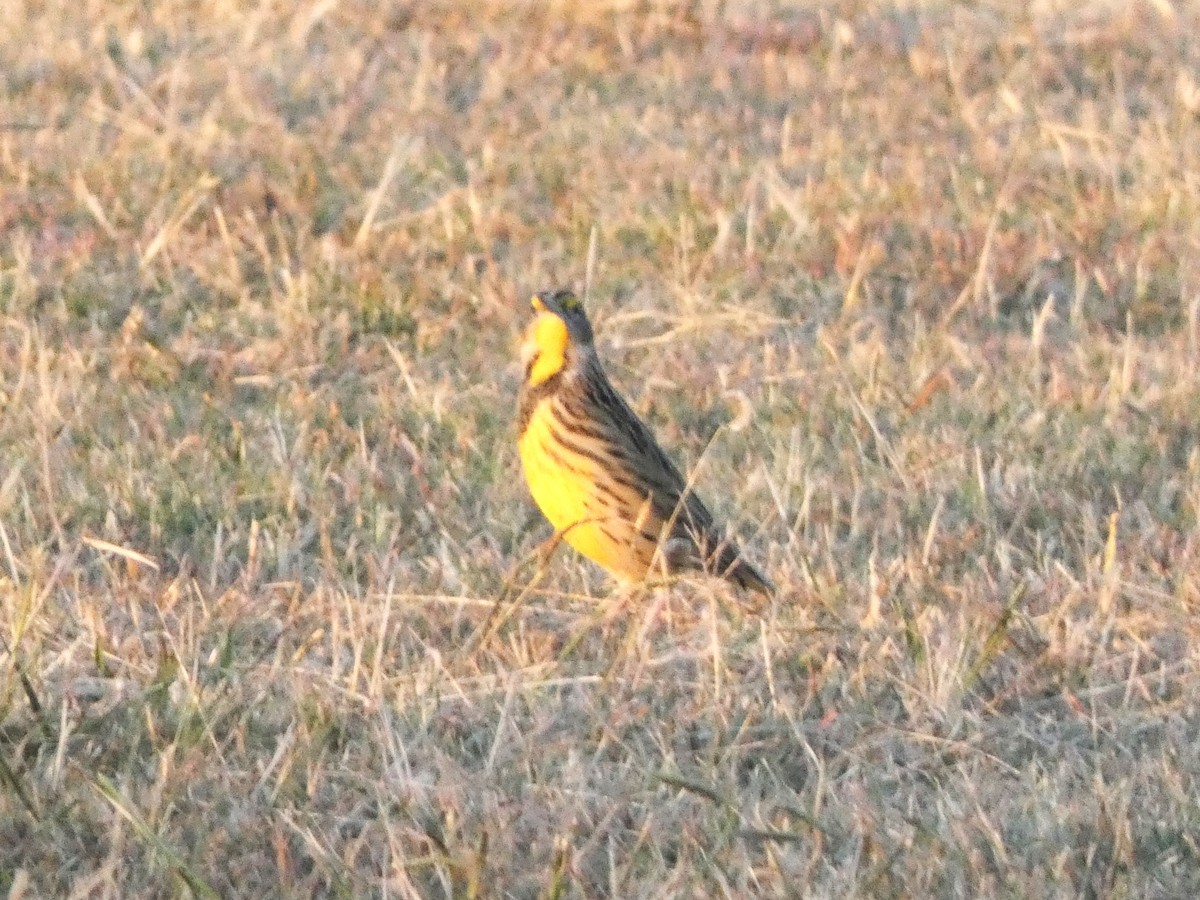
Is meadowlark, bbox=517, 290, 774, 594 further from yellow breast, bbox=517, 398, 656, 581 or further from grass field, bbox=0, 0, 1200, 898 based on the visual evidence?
A: grass field, bbox=0, 0, 1200, 898

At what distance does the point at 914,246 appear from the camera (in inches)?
304

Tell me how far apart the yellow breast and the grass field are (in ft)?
0.45

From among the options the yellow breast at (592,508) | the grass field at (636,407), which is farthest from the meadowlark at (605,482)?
the grass field at (636,407)

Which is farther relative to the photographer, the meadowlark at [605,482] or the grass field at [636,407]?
the meadowlark at [605,482]

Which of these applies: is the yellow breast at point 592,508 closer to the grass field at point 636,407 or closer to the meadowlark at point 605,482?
the meadowlark at point 605,482

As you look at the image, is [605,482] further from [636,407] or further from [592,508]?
[636,407]

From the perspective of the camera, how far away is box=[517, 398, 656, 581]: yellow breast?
5285 mm

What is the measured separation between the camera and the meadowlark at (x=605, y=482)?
528 centimetres

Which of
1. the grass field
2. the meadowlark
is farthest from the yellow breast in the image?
the grass field

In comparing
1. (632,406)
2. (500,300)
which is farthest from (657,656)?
(500,300)

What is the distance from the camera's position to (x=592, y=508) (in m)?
5.31

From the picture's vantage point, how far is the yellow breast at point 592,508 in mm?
5285

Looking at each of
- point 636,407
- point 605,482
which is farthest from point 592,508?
point 636,407

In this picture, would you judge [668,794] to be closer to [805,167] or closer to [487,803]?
[487,803]
